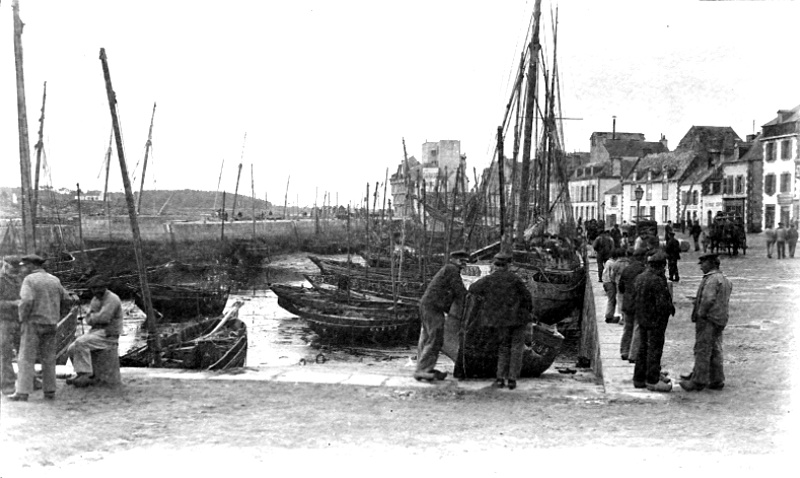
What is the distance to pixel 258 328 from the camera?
85.3ft

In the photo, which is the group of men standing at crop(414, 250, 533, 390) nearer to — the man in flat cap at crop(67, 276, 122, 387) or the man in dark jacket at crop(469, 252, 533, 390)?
the man in dark jacket at crop(469, 252, 533, 390)

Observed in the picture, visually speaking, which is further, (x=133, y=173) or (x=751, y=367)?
(x=133, y=173)

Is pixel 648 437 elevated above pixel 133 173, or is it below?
below

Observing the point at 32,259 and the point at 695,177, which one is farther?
the point at 695,177

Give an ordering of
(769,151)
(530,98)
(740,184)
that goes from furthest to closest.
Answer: (740,184), (769,151), (530,98)

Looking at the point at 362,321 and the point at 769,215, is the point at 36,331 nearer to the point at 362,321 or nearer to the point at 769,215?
the point at 362,321

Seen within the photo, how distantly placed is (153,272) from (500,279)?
29.8 meters

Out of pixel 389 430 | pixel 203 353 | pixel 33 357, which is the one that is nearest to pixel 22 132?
pixel 203 353

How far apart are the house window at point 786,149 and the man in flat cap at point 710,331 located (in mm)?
40558

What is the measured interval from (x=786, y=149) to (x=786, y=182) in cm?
198

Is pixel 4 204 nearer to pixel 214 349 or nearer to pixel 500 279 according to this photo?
pixel 214 349

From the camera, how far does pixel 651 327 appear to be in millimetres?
8406

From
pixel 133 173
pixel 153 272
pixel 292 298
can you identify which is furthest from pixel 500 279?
pixel 133 173

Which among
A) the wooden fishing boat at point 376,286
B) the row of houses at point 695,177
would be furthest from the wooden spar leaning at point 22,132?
the row of houses at point 695,177
